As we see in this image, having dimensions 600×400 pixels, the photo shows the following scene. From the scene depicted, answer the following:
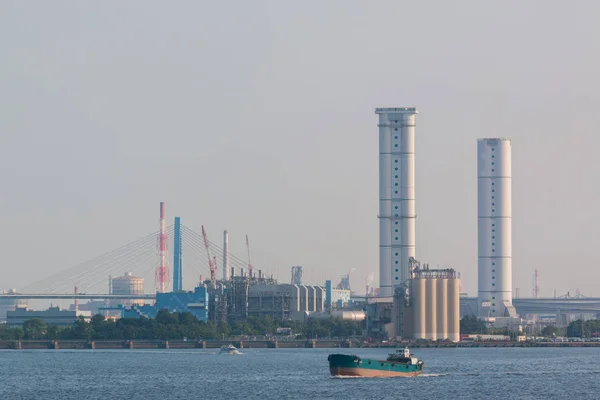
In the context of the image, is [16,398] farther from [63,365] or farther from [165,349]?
[165,349]

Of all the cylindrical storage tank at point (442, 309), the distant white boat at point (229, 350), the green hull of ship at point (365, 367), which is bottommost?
the distant white boat at point (229, 350)

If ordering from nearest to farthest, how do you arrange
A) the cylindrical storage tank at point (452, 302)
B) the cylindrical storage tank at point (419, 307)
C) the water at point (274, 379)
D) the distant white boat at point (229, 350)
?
the water at point (274, 379) → the distant white boat at point (229, 350) → the cylindrical storage tank at point (419, 307) → the cylindrical storage tank at point (452, 302)

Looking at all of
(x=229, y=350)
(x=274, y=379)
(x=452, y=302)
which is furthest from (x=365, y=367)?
(x=452, y=302)

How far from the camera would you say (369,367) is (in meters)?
113

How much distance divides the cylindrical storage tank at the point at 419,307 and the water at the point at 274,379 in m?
31.8

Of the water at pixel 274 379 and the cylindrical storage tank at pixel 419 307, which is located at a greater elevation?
the cylindrical storage tank at pixel 419 307

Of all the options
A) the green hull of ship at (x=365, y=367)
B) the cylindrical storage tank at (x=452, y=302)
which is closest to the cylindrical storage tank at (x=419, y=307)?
the cylindrical storage tank at (x=452, y=302)

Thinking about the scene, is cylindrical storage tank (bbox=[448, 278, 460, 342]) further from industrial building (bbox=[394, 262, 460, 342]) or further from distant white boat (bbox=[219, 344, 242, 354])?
distant white boat (bbox=[219, 344, 242, 354])

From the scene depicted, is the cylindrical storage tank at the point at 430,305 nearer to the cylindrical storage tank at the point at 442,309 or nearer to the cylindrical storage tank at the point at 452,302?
the cylindrical storage tank at the point at 442,309

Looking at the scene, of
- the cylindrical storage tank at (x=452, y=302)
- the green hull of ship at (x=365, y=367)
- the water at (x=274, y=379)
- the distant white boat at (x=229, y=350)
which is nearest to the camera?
the water at (x=274, y=379)

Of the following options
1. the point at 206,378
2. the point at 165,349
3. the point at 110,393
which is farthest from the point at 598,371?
the point at 165,349

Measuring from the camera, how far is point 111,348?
198m

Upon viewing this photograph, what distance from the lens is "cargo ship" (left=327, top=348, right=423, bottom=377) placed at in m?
113

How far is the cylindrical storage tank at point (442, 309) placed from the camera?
641ft
